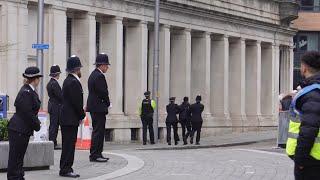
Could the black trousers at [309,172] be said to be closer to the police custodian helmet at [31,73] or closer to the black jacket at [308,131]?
the black jacket at [308,131]

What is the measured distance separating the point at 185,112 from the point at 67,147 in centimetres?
1927

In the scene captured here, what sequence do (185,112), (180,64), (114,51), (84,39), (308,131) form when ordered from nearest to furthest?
(308,131), (185,112), (84,39), (114,51), (180,64)

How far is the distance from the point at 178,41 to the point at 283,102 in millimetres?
16675

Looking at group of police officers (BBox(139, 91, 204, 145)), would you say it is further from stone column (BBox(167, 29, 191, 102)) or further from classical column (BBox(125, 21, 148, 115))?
stone column (BBox(167, 29, 191, 102))

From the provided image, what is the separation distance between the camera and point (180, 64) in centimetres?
4119

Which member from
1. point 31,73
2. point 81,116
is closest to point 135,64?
point 81,116

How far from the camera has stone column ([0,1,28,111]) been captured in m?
29.3

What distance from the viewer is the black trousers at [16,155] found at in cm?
1143

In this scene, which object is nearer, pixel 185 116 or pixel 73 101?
pixel 73 101

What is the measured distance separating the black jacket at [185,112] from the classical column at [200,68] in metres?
11.0

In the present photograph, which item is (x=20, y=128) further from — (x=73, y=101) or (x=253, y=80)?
(x=253, y=80)

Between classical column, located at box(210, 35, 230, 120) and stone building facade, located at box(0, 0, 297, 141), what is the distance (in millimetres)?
57

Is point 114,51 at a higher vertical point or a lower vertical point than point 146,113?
higher

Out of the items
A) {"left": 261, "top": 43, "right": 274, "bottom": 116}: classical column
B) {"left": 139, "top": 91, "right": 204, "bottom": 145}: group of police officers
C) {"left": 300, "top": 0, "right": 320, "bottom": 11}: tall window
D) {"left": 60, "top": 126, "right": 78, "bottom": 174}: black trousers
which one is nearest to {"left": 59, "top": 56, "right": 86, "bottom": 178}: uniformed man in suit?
{"left": 60, "top": 126, "right": 78, "bottom": 174}: black trousers
